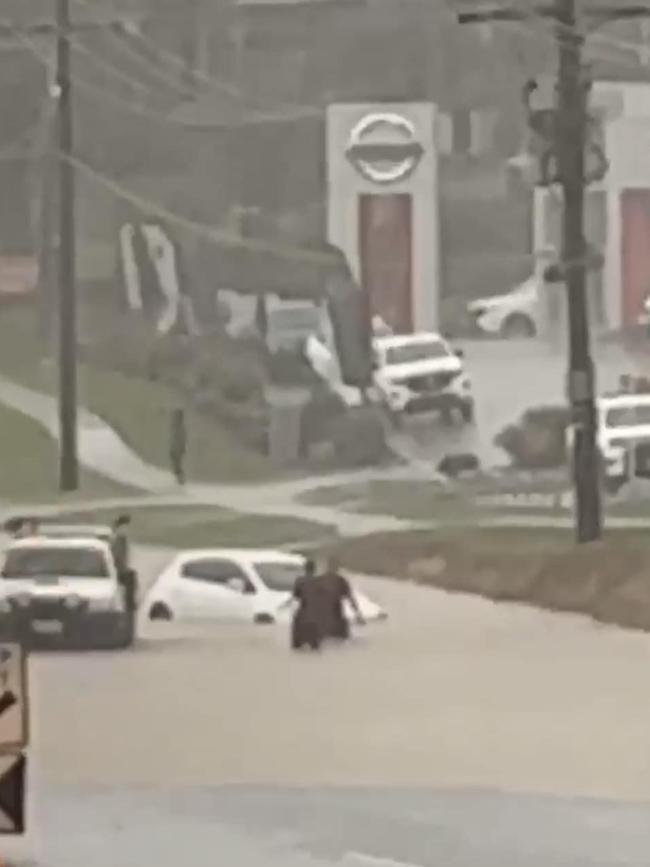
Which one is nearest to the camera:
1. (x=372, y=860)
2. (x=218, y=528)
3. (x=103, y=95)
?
(x=372, y=860)

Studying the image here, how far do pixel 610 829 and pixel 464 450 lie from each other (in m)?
0.51

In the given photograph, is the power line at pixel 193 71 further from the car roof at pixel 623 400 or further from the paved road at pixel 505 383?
the car roof at pixel 623 400

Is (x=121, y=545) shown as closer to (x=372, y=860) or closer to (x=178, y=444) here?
(x=178, y=444)

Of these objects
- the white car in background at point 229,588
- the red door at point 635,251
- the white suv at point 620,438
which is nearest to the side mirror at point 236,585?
the white car in background at point 229,588

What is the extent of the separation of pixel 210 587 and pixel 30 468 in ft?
0.94

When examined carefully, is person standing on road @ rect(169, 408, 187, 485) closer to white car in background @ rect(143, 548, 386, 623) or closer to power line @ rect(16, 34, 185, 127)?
white car in background @ rect(143, 548, 386, 623)

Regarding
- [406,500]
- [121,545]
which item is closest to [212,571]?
[121,545]

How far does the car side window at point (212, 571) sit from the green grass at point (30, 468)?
15 cm

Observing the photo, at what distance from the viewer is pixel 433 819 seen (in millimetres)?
3998

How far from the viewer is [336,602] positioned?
416 centimetres

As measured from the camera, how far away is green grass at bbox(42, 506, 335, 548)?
165 inches

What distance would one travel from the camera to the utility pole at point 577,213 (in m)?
4.16

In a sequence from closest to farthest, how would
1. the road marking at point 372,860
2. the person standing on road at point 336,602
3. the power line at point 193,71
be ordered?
the road marking at point 372,860 → the person standing on road at point 336,602 → the power line at point 193,71

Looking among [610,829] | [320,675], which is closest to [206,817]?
[320,675]
